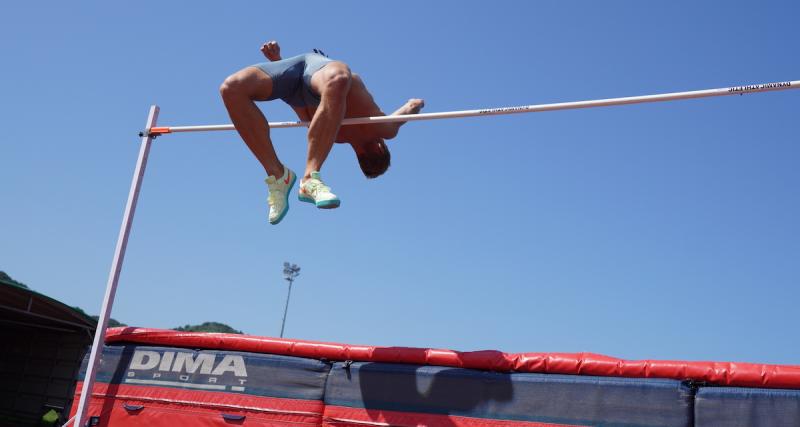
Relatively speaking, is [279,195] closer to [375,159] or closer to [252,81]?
[252,81]

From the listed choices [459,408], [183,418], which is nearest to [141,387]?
[183,418]

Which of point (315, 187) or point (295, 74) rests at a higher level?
point (295, 74)

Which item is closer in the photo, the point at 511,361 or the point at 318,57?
the point at 511,361

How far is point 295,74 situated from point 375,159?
85cm

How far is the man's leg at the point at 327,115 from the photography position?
409 centimetres

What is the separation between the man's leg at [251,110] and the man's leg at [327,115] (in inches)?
13.9

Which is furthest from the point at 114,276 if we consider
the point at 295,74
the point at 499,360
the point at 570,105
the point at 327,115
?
the point at 570,105

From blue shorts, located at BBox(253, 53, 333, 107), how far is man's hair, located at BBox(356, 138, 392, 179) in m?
0.57

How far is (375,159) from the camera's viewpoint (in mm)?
4926

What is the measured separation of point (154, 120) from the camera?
5449 millimetres

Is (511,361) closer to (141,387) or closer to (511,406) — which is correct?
(511,406)

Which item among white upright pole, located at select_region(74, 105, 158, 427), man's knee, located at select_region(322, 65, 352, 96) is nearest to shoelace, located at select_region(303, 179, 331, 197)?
man's knee, located at select_region(322, 65, 352, 96)

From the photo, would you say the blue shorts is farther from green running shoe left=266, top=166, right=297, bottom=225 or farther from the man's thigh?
green running shoe left=266, top=166, right=297, bottom=225

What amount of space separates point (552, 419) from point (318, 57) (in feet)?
8.56
